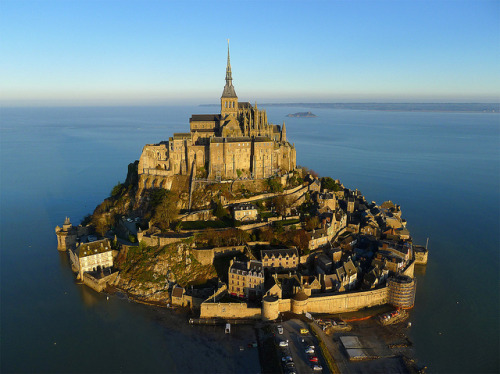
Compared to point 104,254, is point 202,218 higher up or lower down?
higher up

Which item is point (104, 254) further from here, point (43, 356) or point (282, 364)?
point (282, 364)

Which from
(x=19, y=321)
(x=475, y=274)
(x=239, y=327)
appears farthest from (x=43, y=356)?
(x=475, y=274)

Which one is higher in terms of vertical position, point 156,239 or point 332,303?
point 156,239

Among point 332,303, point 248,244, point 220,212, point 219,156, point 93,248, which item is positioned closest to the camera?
point 332,303

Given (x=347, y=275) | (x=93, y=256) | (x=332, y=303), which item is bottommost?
(x=332, y=303)

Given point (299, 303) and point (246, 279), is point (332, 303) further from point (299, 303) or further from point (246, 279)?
point (246, 279)

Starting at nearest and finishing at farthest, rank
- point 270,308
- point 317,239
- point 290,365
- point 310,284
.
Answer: point 290,365 → point 270,308 → point 310,284 → point 317,239

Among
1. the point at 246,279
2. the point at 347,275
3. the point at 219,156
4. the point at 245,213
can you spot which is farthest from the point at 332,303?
the point at 219,156
